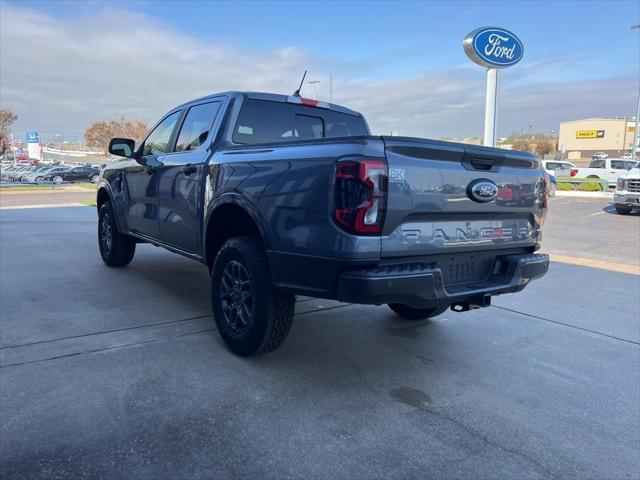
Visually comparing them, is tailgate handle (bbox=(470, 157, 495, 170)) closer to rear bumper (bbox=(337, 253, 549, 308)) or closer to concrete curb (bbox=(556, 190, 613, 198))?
rear bumper (bbox=(337, 253, 549, 308))

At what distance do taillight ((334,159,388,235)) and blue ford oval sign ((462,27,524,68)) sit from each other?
1116 cm

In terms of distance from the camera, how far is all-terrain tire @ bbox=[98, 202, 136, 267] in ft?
21.2

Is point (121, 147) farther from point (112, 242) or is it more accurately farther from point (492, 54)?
point (492, 54)

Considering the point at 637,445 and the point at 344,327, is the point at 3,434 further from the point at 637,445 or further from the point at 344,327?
the point at 637,445

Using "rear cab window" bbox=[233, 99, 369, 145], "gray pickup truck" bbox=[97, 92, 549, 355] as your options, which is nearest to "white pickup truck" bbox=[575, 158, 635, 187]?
"rear cab window" bbox=[233, 99, 369, 145]

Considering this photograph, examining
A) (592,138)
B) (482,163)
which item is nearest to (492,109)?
(482,163)

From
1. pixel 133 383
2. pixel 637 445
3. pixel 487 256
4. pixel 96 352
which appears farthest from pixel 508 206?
pixel 96 352

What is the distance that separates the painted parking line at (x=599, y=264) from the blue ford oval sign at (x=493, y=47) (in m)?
6.35

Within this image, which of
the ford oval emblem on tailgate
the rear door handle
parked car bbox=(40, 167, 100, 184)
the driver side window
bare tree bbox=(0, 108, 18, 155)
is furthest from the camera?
bare tree bbox=(0, 108, 18, 155)

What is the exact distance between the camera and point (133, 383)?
3268 mm

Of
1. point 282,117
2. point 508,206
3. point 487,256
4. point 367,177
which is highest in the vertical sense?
point 282,117

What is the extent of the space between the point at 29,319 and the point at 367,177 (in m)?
3.54

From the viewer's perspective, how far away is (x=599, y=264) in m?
7.75

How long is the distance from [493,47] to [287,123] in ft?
33.5
